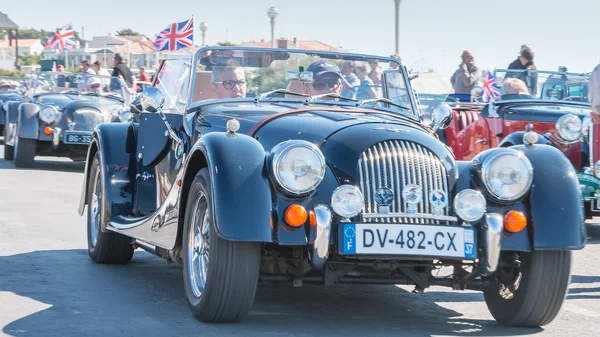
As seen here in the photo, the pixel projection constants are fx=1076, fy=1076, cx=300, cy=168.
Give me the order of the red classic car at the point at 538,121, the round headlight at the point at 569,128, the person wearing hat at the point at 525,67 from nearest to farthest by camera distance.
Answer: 1. the red classic car at the point at 538,121
2. the round headlight at the point at 569,128
3. the person wearing hat at the point at 525,67

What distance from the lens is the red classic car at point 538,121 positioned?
9.99m

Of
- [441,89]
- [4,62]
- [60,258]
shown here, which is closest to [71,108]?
[60,258]

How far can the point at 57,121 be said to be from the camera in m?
16.1

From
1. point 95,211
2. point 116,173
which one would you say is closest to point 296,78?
point 116,173

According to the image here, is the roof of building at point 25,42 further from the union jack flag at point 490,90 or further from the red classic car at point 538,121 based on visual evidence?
the red classic car at point 538,121

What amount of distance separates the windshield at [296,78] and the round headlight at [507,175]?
59.9 inches

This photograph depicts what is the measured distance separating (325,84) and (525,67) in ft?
26.0

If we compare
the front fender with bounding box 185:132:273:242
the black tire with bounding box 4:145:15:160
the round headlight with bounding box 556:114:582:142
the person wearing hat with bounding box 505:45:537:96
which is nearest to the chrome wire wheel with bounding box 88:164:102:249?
the front fender with bounding box 185:132:273:242

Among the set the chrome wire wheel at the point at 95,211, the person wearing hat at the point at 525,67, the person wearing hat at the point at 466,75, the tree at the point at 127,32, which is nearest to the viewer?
the chrome wire wheel at the point at 95,211

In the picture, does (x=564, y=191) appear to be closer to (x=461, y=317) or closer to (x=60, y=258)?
(x=461, y=317)

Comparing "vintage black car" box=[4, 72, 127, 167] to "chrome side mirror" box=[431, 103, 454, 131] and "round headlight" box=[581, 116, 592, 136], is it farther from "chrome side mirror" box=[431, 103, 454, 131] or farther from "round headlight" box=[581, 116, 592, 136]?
"chrome side mirror" box=[431, 103, 454, 131]

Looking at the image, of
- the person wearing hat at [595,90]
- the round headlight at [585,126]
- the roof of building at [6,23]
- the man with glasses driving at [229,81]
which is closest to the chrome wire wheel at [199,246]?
the man with glasses driving at [229,81]

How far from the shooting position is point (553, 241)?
5328 millimetres

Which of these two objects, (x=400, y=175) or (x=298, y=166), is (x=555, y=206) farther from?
(x=298, y=166)
